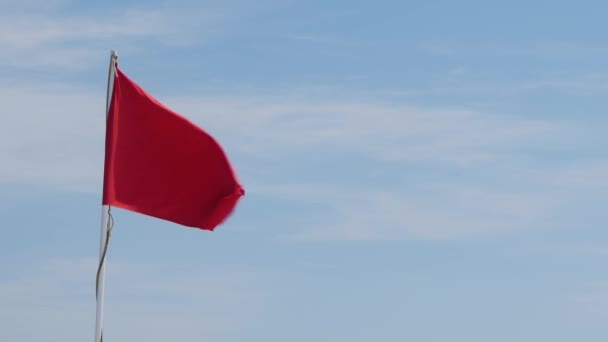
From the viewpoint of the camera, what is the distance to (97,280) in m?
19.8

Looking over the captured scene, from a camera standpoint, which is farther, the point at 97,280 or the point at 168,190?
the point at 168,190

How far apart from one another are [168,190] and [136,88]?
2123 mm

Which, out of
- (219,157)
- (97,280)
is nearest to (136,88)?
(219,157)

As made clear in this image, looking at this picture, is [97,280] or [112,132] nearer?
[97,280]

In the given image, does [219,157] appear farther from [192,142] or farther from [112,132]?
[112,132]

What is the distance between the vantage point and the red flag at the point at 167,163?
21469 mm

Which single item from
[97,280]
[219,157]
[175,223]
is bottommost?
[97,280]

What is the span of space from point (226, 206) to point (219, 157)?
102cm

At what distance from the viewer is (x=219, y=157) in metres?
21.8

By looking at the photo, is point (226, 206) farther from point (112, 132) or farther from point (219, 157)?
point (112, 132)

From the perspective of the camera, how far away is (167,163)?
21.9 meters

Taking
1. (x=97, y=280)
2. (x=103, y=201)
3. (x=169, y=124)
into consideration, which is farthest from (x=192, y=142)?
(x=97, y=280)

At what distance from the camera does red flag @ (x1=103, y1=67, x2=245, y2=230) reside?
845 inches

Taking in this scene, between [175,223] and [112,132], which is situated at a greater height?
[112,132]
